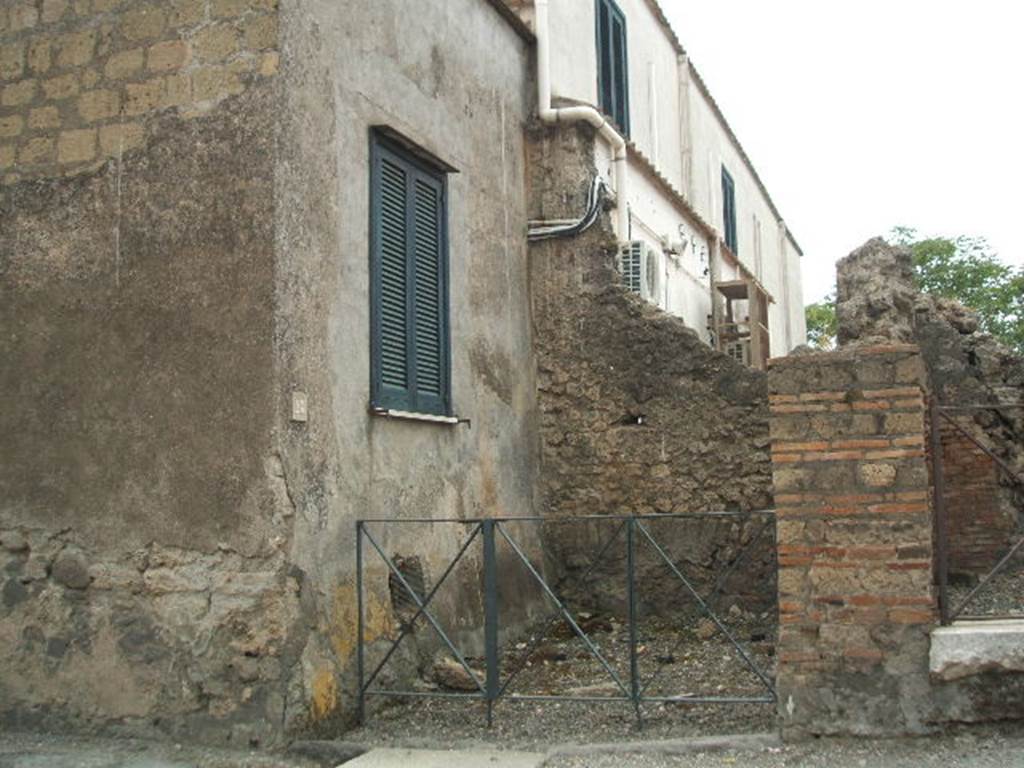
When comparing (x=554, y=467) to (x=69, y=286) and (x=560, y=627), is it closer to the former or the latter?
(x=560, y=627)

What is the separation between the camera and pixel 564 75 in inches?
433

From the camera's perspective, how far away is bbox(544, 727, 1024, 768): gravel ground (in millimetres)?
5234

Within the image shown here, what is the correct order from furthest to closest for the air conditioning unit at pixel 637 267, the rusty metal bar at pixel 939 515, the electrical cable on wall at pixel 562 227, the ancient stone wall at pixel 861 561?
the air conditioning unit at pixel 637 267, the electrical cable on wall at pixel 562 227, the rusty metal bar at pixel 939 515, the ancient stone wall at pixel 861 561

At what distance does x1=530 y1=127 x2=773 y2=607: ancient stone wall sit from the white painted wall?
1.58 m

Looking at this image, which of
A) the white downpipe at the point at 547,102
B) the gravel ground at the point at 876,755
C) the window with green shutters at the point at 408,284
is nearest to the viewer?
the gravel ground at the point at 876,755

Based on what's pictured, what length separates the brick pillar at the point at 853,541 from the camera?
554 cm

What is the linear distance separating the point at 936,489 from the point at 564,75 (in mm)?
6419

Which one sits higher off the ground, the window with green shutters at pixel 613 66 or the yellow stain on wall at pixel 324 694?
the window with green shutters at pixel 613 66

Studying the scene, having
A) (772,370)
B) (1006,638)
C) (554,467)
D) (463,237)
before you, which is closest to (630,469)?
(554,467)

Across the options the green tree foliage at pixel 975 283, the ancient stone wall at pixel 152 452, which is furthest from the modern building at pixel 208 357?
the green tree foliage at pixel 975 283

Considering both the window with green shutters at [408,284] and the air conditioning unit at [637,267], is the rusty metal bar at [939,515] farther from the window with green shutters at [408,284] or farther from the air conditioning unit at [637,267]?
the air conditioning unit at [637,267]

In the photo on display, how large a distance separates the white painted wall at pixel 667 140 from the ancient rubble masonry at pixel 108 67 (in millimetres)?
4592

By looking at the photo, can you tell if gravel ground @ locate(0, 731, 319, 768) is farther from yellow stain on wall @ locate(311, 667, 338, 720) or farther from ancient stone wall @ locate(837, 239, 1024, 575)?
ancient stone wall @ locate(837, 239, 1024, 575)

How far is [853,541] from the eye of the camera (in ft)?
18.5
